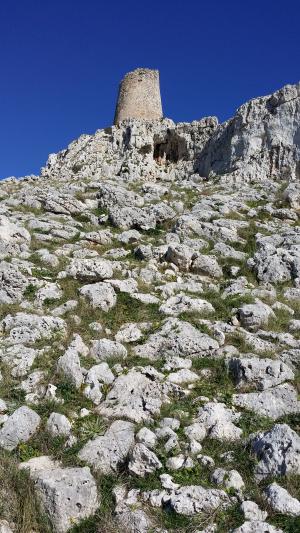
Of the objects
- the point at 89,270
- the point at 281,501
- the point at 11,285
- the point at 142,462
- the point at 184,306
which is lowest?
the point at 281,501

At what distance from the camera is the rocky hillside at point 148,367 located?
4906 millimetres

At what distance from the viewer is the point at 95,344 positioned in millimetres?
7957

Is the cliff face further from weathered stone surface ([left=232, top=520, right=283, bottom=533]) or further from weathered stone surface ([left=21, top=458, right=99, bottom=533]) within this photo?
weathered stone surface ([left=21, top=458, right=99, bottom=533])

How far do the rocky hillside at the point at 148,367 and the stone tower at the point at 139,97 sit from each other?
16.1 m

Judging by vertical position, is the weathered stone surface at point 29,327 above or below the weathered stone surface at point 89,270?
below

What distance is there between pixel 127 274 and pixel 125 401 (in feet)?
15.8

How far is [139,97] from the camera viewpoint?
31.4 m

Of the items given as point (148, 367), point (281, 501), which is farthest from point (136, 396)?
point (281, 501)

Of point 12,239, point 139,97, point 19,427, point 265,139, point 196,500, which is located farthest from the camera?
point 139,97

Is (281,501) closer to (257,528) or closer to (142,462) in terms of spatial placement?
(257,528)

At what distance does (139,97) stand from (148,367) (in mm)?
28110

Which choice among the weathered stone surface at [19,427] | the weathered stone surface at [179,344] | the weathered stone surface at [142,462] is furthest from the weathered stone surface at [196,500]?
the weathered stone surface at [179,344]

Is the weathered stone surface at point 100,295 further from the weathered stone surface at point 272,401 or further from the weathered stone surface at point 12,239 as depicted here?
the weathered stone surface at point 272,401

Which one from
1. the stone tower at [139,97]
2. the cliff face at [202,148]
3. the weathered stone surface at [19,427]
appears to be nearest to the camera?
the weathered stone surface at [19,427]
